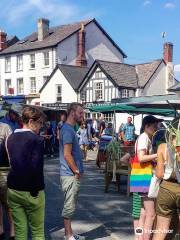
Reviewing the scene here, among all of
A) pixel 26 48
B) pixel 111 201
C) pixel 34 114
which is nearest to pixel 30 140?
pixel 34 114

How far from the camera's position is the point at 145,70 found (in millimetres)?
37281

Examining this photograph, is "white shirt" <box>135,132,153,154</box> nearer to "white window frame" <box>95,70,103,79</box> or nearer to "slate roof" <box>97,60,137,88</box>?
"slate roof" <box>97,60,137,88</box>

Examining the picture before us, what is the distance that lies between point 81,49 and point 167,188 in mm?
37880

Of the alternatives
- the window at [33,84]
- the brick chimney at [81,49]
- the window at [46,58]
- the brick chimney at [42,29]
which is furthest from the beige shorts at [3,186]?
the brick chimney at [42,29]

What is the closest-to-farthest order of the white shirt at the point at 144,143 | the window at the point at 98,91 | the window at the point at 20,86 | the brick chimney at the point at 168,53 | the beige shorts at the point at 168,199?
the beige shorts at the point at 168,199
the white shirt at the point at 144,143
the window at the point at 98,91
the brick chimney at the point at 168,53
the window at the point at 20,86

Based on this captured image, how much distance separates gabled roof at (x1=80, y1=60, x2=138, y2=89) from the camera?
3449 cm

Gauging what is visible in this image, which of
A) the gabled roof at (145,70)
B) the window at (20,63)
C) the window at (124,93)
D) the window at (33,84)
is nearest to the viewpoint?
the window at (124,93)

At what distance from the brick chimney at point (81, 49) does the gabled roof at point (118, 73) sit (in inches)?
219

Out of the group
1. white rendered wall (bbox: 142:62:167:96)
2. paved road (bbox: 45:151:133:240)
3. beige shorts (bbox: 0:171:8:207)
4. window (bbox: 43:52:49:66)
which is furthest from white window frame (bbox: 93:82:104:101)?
beige shorts (bbox: 0:171:8:207)

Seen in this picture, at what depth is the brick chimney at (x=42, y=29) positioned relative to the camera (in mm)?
43531

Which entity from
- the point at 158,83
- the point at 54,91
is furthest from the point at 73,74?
the point at 158,83

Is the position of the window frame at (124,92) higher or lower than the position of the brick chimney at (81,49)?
lower

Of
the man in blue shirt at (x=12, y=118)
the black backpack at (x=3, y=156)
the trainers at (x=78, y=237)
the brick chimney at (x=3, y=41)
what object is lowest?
the trainers at (x=78, y=237)

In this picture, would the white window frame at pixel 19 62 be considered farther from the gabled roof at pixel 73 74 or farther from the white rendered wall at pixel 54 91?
the gabled roof at pixel 73 74
